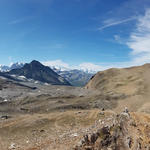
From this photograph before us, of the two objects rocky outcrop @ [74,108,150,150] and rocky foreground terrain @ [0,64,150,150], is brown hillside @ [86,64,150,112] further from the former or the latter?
rocky outcrop @ [74,108,150,150]

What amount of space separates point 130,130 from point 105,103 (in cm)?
7654

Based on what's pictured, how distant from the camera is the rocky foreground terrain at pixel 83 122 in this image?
20.1m

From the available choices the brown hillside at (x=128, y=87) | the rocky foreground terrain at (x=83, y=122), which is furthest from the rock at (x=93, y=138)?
the brown hillside at (x=128, y=87)

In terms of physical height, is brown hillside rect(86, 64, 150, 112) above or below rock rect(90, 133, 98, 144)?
above

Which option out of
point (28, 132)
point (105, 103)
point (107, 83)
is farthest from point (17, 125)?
point (107, 83)

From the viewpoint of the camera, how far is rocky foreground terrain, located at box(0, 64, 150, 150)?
20.1 m

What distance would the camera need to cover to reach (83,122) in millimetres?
54406

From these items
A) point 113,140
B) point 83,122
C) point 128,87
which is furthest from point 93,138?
point 128,87

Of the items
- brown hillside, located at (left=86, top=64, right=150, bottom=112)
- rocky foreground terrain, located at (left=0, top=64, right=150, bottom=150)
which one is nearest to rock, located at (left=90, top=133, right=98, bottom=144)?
rocky foreground terrain, located at (left=0, top=64, right=150, bottom=150)

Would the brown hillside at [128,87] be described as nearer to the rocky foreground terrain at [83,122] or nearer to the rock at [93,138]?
the rocky foreground terrain at [83,122]

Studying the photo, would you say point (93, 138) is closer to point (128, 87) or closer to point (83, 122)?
point (83, 122)

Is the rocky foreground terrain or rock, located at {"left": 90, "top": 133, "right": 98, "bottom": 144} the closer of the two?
rock, located at {"left": 90, "top": 133, "right": 98, "bottom": 144}

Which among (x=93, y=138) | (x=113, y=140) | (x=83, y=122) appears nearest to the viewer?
(x=93, y=138)

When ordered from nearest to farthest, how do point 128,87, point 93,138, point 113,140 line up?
point 93,138
point 113,140
point 128,87
